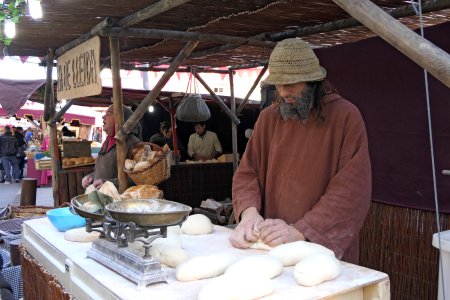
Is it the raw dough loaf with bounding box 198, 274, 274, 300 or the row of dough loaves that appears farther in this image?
the row of dough loaves

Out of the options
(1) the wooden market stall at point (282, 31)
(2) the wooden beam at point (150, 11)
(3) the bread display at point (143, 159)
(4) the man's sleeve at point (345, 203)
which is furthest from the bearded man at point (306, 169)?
(3) the bread display at point (143, 159)

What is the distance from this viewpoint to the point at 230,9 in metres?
3.52

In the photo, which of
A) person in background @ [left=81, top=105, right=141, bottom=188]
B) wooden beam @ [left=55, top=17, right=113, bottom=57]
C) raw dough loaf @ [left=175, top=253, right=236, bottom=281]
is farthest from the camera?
person in background @ [left=81, top=105, right=141, bottom=188]

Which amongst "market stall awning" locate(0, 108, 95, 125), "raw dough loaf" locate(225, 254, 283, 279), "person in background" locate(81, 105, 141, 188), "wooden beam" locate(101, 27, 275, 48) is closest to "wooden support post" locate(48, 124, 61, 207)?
"person in background" locate(81, 105, 141, 188)

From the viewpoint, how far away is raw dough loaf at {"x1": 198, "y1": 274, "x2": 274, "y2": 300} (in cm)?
134

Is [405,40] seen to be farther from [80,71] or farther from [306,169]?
[80,71]

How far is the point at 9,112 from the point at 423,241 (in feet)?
17.0

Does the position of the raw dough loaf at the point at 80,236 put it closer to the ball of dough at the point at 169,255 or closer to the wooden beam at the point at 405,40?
the ball of dough at the point at 169,255

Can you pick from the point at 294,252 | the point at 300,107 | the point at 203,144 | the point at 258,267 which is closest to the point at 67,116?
the point at 203,144

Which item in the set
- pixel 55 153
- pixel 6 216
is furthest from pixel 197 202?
pixel 6 216

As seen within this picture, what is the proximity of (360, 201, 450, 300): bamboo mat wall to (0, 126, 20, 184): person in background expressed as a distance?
1273 centimetres

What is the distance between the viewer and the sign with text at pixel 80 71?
385 centimetres

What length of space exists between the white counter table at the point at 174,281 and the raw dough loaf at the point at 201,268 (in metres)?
0.02

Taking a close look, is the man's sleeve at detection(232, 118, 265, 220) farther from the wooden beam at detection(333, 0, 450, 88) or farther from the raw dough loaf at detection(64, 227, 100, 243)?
the wooden beam at detection(333, 0, 450, 88)
